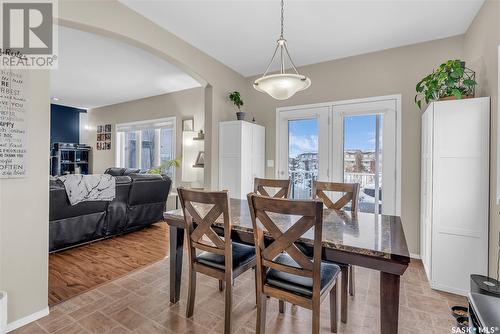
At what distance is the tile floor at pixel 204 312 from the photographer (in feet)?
6.10

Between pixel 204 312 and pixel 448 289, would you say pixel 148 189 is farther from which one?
pixel 448 289

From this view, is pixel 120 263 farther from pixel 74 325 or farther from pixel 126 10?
pixel 126 10

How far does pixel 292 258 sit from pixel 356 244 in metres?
0.37

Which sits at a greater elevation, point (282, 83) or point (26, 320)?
point (282, 83)

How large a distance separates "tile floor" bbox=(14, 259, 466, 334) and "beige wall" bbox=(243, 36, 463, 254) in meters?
1.17

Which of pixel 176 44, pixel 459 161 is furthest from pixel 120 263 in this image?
pixel 459 161

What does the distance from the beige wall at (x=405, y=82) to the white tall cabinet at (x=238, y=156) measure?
1357 millimetres

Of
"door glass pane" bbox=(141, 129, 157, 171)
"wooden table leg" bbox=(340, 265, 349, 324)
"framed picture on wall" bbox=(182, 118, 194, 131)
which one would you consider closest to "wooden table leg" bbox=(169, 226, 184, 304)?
"wooden table leg" bbox=(340, 265, 349, 324)

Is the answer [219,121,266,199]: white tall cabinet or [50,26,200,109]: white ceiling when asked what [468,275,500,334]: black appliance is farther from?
[50,26,200,109]: white ceiling

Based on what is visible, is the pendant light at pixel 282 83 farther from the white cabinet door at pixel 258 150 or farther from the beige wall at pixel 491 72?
the white cabinet door at pixel 258 150

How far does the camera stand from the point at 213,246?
1845 millimetres

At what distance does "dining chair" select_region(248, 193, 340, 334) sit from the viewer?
1358 millimetres

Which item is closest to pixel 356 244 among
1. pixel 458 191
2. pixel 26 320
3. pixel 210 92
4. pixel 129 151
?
pixel 458 191

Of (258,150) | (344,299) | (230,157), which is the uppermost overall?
(258,150)
